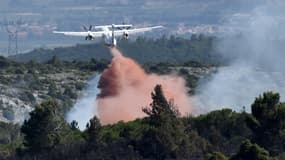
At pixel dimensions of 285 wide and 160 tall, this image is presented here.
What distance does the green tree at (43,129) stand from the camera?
134 meters

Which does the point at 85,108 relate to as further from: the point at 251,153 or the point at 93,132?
the point at 251,153

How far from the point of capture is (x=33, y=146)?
440ft

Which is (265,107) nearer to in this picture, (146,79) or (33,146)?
(33,146)

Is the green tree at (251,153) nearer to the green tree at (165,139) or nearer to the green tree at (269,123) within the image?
the green tree at (269,123)

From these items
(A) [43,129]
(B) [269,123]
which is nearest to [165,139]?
(B) [269,123]

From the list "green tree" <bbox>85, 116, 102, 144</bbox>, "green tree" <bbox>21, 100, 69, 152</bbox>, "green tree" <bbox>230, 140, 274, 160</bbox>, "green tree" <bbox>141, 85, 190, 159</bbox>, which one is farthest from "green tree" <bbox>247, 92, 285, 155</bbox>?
"green tree" <bbox>21, 100, 69, 152</bbox>

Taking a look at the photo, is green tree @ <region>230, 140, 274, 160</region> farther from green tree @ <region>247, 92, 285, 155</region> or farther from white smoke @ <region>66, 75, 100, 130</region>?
white smoke @ <region>66, 75, 100, 130</region>

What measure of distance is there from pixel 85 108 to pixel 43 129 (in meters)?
48.4

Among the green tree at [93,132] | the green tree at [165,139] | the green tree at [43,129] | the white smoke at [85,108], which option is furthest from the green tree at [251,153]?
the white smoke at [85,108]

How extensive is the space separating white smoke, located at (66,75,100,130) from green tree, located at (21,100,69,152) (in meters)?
32.2

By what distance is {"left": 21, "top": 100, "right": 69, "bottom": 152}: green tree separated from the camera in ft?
440

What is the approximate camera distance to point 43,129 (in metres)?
136

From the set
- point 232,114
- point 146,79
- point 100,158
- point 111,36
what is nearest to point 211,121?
point 232,114

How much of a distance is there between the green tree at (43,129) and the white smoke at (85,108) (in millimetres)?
32233
